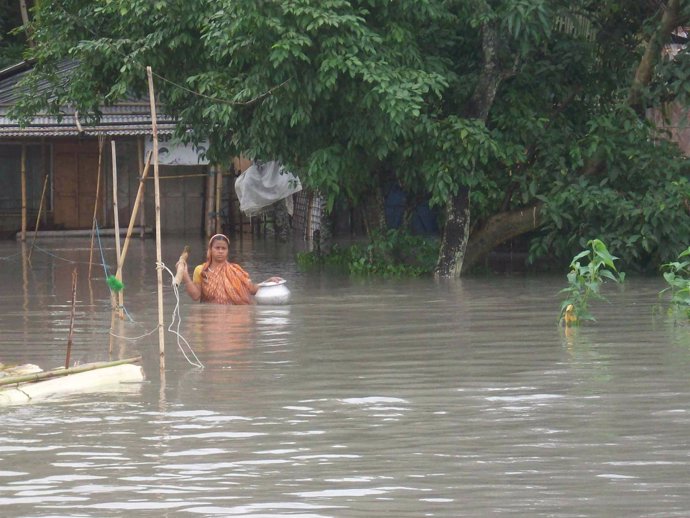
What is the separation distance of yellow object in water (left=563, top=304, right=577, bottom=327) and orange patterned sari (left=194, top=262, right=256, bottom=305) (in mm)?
3142

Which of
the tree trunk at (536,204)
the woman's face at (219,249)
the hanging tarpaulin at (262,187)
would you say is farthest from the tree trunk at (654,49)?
the hanging tarpaulin at (262,187)

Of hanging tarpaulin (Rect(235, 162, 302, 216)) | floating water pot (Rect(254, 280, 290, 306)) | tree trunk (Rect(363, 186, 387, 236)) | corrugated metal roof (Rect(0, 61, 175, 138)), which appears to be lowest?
floating water pot (Rect(254, 280, 290, 306))

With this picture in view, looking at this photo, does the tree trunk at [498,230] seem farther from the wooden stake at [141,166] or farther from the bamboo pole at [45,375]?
the wooden stake at [141,166]

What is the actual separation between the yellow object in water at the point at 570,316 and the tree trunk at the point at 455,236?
4154 millimetres

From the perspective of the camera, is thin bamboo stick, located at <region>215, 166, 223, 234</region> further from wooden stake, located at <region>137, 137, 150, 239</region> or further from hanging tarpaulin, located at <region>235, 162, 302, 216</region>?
hanging tarpaulin, located at <region>235, 162, 302, 216</region>

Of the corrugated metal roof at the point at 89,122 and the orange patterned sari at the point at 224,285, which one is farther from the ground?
the corrugated metal roof at the point at 89,122

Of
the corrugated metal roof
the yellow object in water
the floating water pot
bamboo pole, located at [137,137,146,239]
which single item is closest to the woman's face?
the floating water pot

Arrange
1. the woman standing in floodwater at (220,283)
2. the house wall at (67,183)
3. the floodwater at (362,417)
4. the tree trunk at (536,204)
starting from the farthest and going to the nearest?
the house wall at (67,183) → the tree trunk at (536,204) → the woman standing in floodwater at (220,283) → the floodwater at (362,417)

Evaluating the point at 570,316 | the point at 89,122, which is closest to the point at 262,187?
the point at 89,122

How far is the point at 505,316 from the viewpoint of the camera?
10.4 metres

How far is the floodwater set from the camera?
199 inches

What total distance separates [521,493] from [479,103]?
886 centimetres

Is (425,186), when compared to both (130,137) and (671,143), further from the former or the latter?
(130,137)

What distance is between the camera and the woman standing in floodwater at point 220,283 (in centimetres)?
1138
